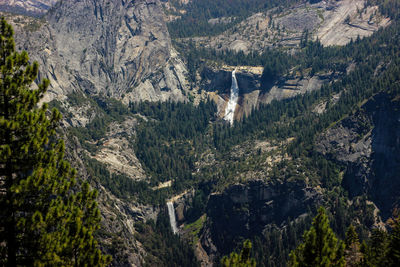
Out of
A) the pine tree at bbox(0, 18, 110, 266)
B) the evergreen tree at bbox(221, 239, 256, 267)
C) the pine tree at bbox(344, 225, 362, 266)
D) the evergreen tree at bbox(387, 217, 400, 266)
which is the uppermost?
the pine tree at bbox(0, 18, 110, 266)

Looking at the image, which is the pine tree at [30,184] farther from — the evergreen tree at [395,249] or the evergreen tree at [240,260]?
the evergreen tree at [395,249]

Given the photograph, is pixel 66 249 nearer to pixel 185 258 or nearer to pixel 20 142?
pixel 20 142

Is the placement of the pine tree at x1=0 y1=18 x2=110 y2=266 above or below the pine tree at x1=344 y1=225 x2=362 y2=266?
above

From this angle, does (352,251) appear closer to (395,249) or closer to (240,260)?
(395,249)

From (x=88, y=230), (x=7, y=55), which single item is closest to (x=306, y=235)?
(x=88, y=230)

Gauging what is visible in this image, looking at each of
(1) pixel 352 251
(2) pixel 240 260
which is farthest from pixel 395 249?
(1) pixel 352 251

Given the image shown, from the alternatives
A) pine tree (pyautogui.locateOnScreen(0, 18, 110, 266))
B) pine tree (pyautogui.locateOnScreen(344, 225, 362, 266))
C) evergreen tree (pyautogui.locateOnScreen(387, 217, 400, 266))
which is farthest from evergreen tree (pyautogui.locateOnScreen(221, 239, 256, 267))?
pine tree (pyautogui.locateOnScreen(0, 18, 110, 266))

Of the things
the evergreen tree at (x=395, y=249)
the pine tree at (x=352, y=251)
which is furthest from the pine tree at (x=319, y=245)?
the pine tree at (x=352, y=251)

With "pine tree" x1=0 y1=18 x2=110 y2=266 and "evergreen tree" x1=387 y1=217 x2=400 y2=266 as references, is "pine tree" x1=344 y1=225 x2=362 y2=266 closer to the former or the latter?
"evergreen tree" x1=387 y1=217 x2=400 y2=266
